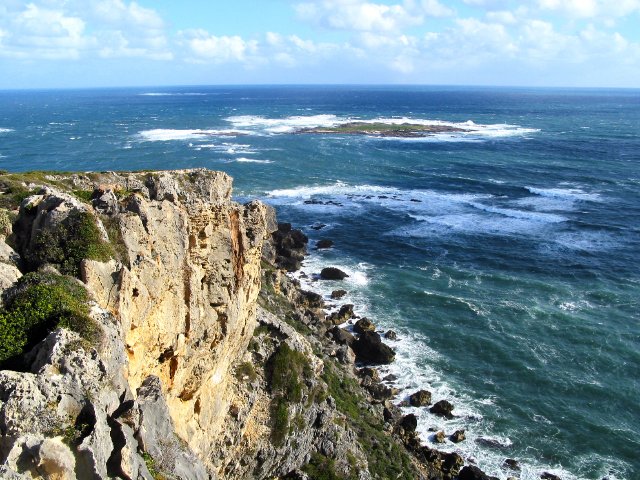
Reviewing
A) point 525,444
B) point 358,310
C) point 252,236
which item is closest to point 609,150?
point 358,310

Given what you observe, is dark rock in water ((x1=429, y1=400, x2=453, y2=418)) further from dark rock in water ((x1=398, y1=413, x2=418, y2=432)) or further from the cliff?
the cliff

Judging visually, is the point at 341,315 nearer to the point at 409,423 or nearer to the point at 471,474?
the point at 409,423

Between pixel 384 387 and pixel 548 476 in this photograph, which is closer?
pixel 548 476

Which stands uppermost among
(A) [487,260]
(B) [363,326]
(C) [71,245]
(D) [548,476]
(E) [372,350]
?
(C) [71,245]

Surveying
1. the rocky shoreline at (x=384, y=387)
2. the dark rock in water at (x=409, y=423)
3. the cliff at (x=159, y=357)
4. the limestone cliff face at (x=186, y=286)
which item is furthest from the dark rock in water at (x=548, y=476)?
the limestone cliff face at (x=186, y=286)

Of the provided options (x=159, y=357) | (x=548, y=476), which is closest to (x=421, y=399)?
(x=548, y=476)

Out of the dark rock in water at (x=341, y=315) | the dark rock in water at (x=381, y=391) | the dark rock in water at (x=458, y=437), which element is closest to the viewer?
the dark rock in water at (x=458, y=437)

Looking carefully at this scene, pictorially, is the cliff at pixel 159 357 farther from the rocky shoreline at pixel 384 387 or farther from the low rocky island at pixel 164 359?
the rocky shoreline at pixel 384 387
